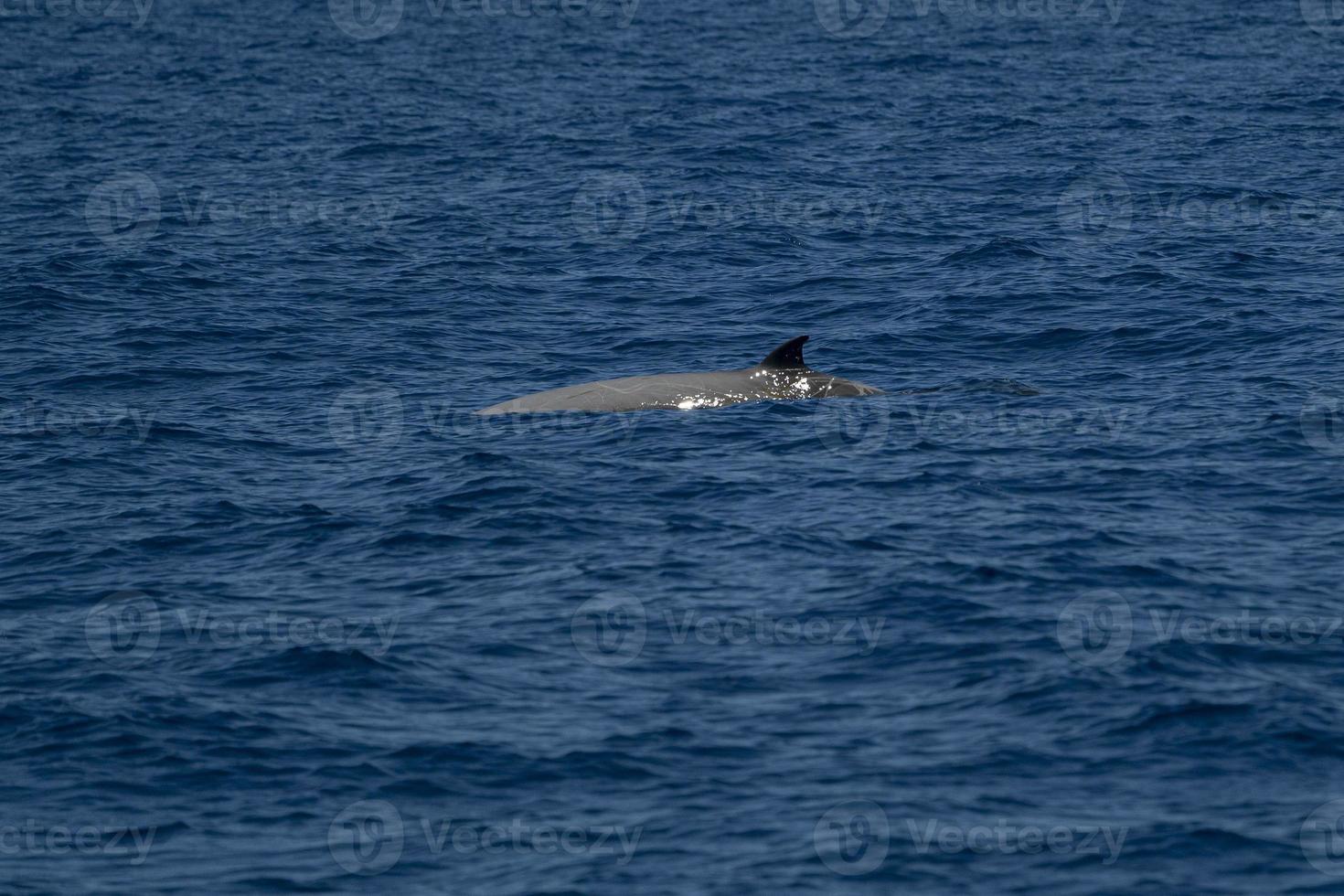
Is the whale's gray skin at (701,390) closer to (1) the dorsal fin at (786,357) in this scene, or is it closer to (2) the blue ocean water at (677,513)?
(1) the dorsal fin at (786,357)

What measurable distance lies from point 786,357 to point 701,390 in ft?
5.15

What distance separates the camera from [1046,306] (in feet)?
120

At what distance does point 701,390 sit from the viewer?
100 ft

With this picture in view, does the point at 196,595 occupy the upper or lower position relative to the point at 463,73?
lower

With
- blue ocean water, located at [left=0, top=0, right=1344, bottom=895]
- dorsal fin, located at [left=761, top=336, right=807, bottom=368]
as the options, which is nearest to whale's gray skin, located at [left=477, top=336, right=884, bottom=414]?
dorsal fin, located at [left=761, top=336, right=807, bottom=368]

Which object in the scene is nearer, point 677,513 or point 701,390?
point 677,513

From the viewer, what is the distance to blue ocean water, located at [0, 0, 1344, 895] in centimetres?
1733

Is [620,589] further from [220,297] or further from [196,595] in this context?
[220,297]

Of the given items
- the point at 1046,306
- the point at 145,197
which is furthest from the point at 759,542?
the point at 145,197

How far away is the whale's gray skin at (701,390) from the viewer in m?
30.3

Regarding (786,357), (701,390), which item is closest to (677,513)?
(701,390)

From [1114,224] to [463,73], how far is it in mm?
32002

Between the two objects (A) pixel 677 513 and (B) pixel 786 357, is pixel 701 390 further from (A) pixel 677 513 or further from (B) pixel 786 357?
(A) pixel 677 513

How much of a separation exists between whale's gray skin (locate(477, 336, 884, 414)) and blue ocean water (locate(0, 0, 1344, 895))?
0.64 metres
